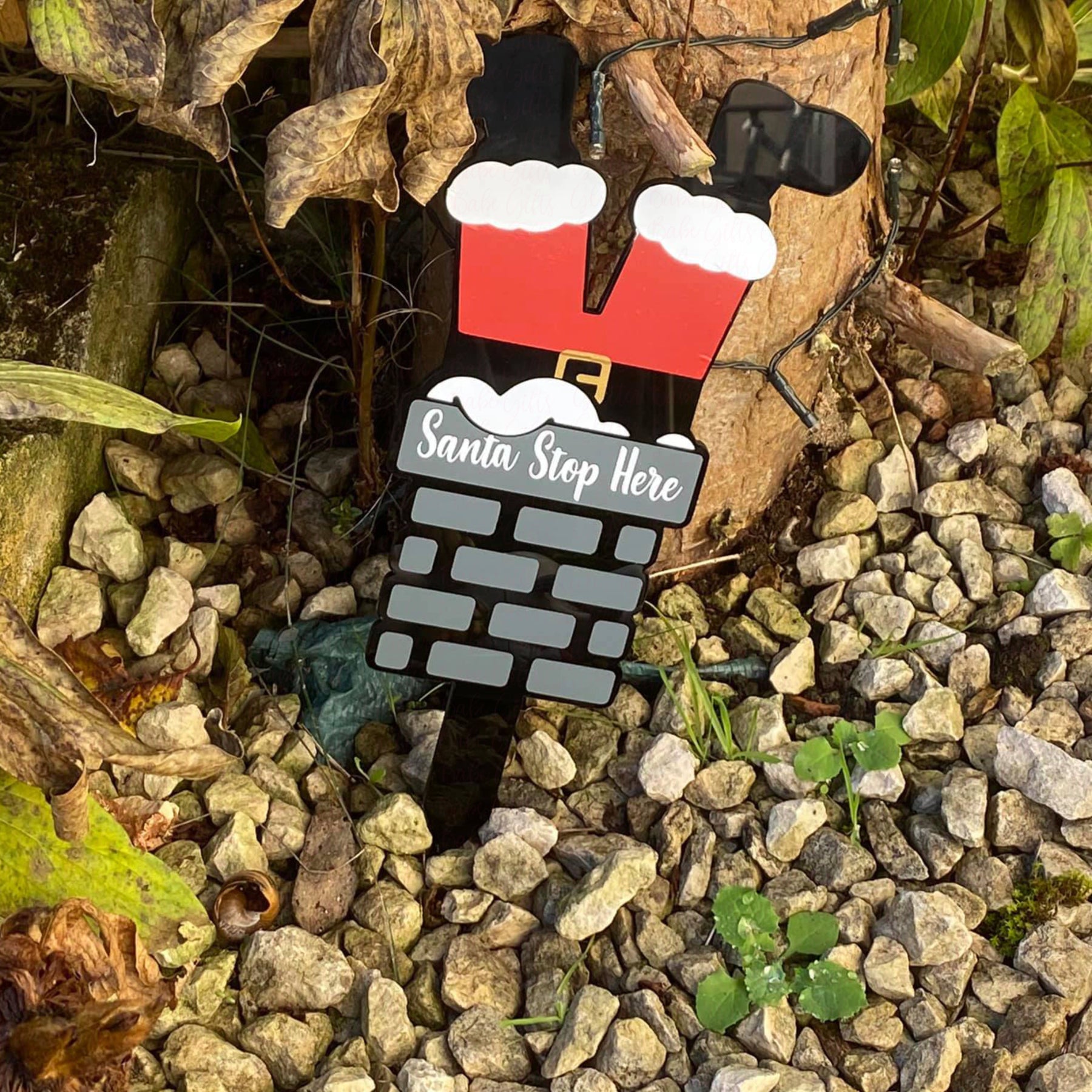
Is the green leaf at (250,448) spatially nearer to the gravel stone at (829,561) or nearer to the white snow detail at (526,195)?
the white snow detail at (526,195)

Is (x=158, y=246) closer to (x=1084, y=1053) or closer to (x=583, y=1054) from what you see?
(x=583, y=1054)

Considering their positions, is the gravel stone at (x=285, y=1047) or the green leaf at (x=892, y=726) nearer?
the gravel stone at (x=285, y=1047)

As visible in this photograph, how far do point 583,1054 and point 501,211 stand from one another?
0.73m

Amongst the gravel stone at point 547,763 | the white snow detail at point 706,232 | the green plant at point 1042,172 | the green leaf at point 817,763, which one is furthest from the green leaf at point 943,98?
the gravel stone at point 547,763

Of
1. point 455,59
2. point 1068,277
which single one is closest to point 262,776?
point 455,59

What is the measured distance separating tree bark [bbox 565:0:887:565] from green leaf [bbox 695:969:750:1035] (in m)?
0.50

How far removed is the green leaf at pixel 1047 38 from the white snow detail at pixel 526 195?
0.62 metres

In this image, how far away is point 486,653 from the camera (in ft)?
4.26

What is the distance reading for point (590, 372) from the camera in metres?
1.20

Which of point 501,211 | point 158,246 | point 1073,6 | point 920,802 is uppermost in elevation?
point 1073,6

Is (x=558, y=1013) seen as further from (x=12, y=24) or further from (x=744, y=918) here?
(x=12, y=24)

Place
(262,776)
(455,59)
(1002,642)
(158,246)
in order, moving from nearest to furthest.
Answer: (455,59)
(262,776)
(1002,642)
(158,246)

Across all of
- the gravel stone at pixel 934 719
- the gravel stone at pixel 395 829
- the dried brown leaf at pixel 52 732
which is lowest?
the gravel stone at pixel 395 829

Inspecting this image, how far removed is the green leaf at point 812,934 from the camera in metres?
1.22
